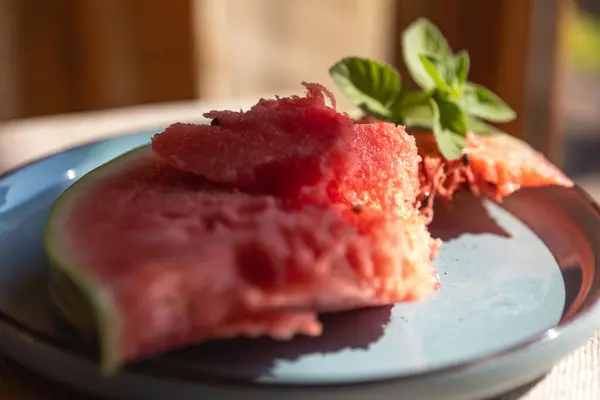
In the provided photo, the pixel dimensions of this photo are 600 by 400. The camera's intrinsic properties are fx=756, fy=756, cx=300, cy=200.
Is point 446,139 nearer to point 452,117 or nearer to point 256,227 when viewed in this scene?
point 452,117

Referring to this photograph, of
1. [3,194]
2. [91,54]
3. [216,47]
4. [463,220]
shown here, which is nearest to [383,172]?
[463,220]

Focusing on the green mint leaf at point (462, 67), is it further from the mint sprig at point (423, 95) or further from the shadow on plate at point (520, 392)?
the shadow on plate at point (520, 392)

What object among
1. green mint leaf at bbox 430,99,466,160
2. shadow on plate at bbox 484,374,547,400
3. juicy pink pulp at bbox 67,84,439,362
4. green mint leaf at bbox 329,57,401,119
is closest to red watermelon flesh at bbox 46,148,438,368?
juicy pink pulp at bbox 67,84,439,362

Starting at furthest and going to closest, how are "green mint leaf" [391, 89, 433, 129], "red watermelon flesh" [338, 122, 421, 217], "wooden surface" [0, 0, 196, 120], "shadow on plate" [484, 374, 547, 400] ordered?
"wooden surface" [0, 0, 196, 120]
"green mint leaf" [391, 89, 433, 129]
"red watermelon flesh" [338, 122, 421, 217]
"shadow on plate" [484, 374, 547, 400]

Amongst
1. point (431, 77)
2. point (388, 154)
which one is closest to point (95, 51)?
point (431, 77)

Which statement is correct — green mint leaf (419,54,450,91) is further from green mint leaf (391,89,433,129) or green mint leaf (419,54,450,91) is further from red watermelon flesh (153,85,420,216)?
red watermelon flesh (153,85,420,216)

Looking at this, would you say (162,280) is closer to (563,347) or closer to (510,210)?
(563,347)

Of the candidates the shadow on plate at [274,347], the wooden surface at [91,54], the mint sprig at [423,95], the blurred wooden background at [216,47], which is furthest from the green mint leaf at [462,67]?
the wooden surface at [91,54]
